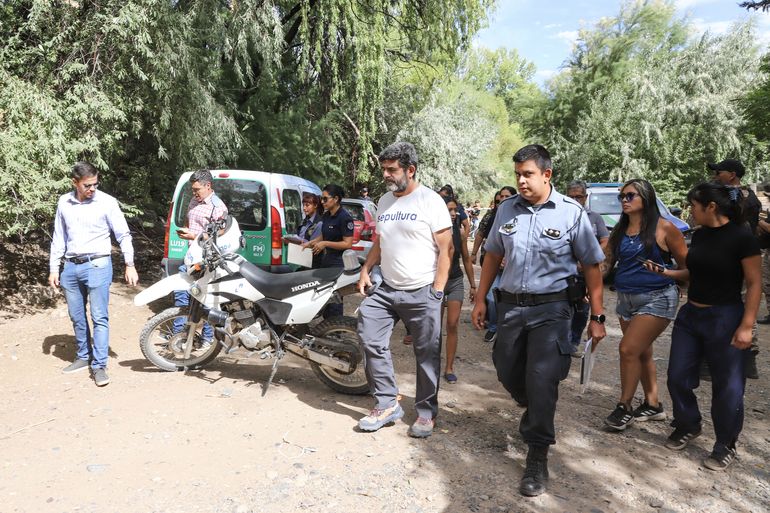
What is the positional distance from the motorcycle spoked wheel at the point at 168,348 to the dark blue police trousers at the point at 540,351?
2784 mm

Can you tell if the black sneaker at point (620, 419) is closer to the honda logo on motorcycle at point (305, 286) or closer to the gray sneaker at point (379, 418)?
the gray sneaker at point (379, 418)

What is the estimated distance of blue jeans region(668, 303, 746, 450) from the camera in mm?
3422

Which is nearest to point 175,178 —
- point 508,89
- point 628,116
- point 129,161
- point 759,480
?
point 129,161

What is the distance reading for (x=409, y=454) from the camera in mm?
3590

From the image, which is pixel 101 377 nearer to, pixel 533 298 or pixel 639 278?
pixel 533 298

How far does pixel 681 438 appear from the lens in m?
3.73

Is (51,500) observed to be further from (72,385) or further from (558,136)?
(558,136)

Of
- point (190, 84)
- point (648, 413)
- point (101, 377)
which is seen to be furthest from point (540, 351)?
point (190, 84)

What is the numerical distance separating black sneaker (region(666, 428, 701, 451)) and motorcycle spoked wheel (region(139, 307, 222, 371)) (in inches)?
141

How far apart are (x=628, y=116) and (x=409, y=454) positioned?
2563 centimetres

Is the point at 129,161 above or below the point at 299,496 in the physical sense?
above

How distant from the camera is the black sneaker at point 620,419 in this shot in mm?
3959

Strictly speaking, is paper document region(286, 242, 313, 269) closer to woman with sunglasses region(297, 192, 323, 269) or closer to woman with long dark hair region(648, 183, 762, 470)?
woman with sunglasses region(297, 192, 323, 269)

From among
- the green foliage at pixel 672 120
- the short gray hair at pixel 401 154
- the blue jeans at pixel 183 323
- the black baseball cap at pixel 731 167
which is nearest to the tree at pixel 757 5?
the black baseball cap at pixel 731 167
